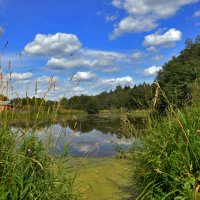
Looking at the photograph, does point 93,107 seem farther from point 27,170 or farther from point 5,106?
point 27,170

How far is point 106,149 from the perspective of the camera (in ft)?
50.3

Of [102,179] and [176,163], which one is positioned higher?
[176,163]

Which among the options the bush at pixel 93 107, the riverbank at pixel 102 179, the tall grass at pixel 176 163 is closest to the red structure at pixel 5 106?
the riverbank at pixel 102 179

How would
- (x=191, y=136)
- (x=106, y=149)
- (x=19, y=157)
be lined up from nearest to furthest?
(x=19, y=157)
(x=191, y=136)
(x=106, y=149)

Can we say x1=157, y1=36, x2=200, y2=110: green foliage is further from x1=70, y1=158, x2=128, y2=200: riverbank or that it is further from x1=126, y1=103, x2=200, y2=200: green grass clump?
x1=126, y1=103, x2=200, y2=200: green grass clump

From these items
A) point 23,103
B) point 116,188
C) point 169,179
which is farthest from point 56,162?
point 116,188

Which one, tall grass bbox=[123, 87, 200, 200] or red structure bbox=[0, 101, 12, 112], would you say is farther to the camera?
red structure bbox=[0, 101, 12, 112]

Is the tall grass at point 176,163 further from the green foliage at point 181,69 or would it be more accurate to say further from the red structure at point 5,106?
the green foliage at point 181,69

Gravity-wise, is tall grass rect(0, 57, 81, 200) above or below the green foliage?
below

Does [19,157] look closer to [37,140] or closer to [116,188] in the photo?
[37,140]

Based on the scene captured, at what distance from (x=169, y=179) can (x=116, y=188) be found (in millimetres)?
3329

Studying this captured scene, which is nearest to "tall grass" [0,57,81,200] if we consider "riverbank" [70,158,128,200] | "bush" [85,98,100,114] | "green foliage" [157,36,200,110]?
"riverbank" [70,158,128,200]

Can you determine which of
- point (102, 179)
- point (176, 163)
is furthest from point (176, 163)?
point (102, 179)

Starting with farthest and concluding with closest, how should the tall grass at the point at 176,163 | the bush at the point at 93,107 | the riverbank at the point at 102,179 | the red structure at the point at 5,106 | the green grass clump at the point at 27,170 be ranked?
the bush at the point at 93,107 → the riverbank at the point at 102,179 → the red structure at the point at 5,106 → the tall grass at the point at 176,163 → the green grass clump at the point at 27,170
